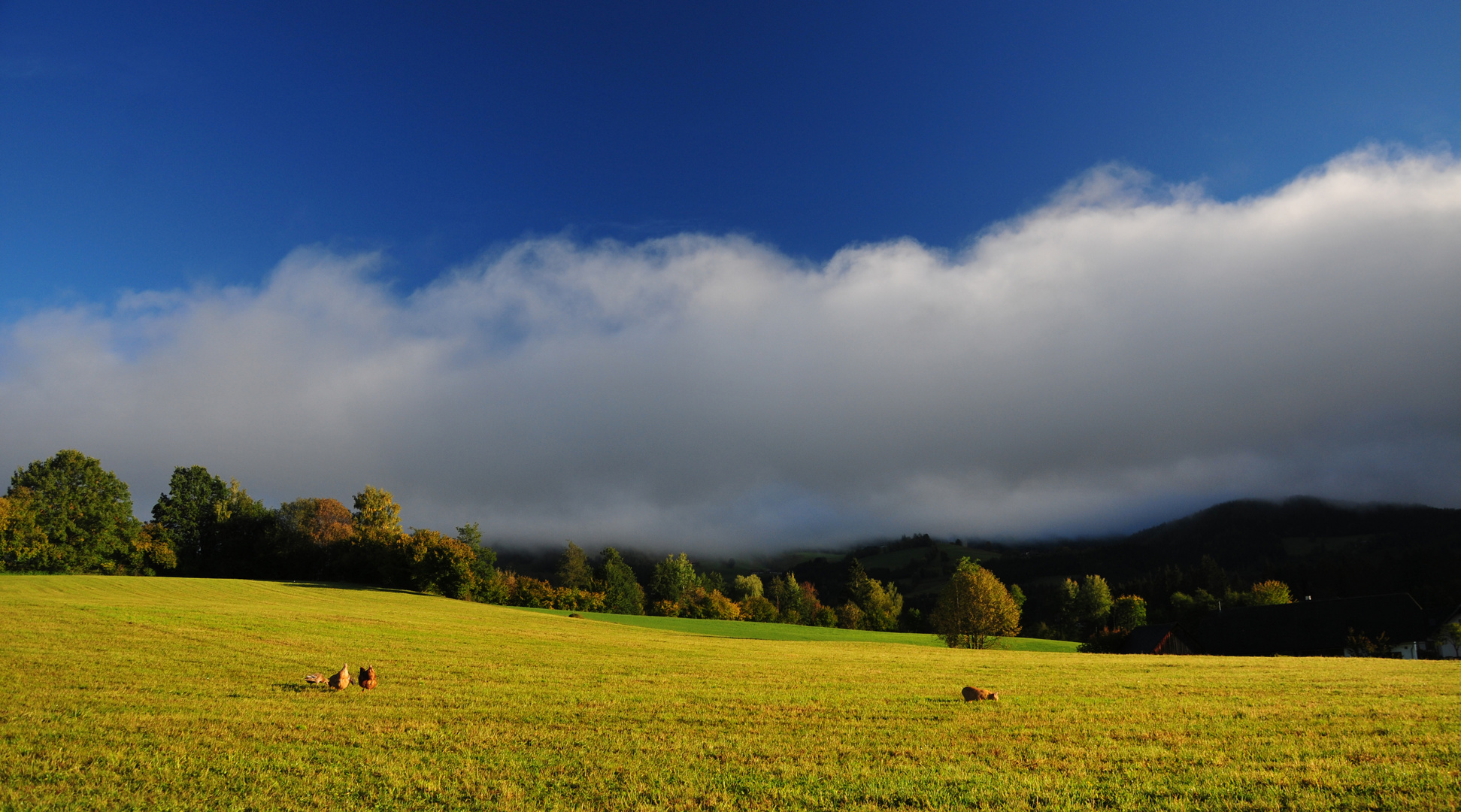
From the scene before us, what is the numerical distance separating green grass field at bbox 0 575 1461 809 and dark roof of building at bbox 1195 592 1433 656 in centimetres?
6136

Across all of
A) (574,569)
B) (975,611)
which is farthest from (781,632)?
(574,569)

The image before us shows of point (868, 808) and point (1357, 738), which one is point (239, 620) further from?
point (1357, 738)

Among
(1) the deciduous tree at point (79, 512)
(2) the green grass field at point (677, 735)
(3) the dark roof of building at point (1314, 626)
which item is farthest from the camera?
(1) the deciduous tree at point (79, 512)

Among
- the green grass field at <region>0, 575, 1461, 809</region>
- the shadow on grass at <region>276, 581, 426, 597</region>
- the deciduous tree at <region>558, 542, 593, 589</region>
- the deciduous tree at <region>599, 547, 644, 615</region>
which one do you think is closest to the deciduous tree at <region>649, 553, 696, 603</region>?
the deciduous tree at <region>599, 547, 644, 615</region>

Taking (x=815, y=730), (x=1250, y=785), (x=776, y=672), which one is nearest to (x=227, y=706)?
(x=815, y=730)

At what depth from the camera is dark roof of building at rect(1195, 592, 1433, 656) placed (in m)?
72.8

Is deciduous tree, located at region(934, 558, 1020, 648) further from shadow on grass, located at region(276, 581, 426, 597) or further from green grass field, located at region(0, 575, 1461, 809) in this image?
shadow on grass, located at region(276, 581, 426, 597)

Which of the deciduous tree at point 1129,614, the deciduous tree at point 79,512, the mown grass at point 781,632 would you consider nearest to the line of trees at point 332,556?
the deciduous tree at point 79,512

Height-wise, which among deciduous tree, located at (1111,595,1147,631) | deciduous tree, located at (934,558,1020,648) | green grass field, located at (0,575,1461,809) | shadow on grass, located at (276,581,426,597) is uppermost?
green grass field, located at (0,575,1461,809)

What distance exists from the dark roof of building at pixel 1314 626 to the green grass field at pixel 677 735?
61365 mm

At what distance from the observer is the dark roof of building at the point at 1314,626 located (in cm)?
7281

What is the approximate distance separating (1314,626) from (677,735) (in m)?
93.8

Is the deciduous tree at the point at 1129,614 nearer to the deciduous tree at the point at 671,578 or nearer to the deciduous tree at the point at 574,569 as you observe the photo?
the deciduous tree at the point at 671,578

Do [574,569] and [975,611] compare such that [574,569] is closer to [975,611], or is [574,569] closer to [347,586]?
[347,586]
